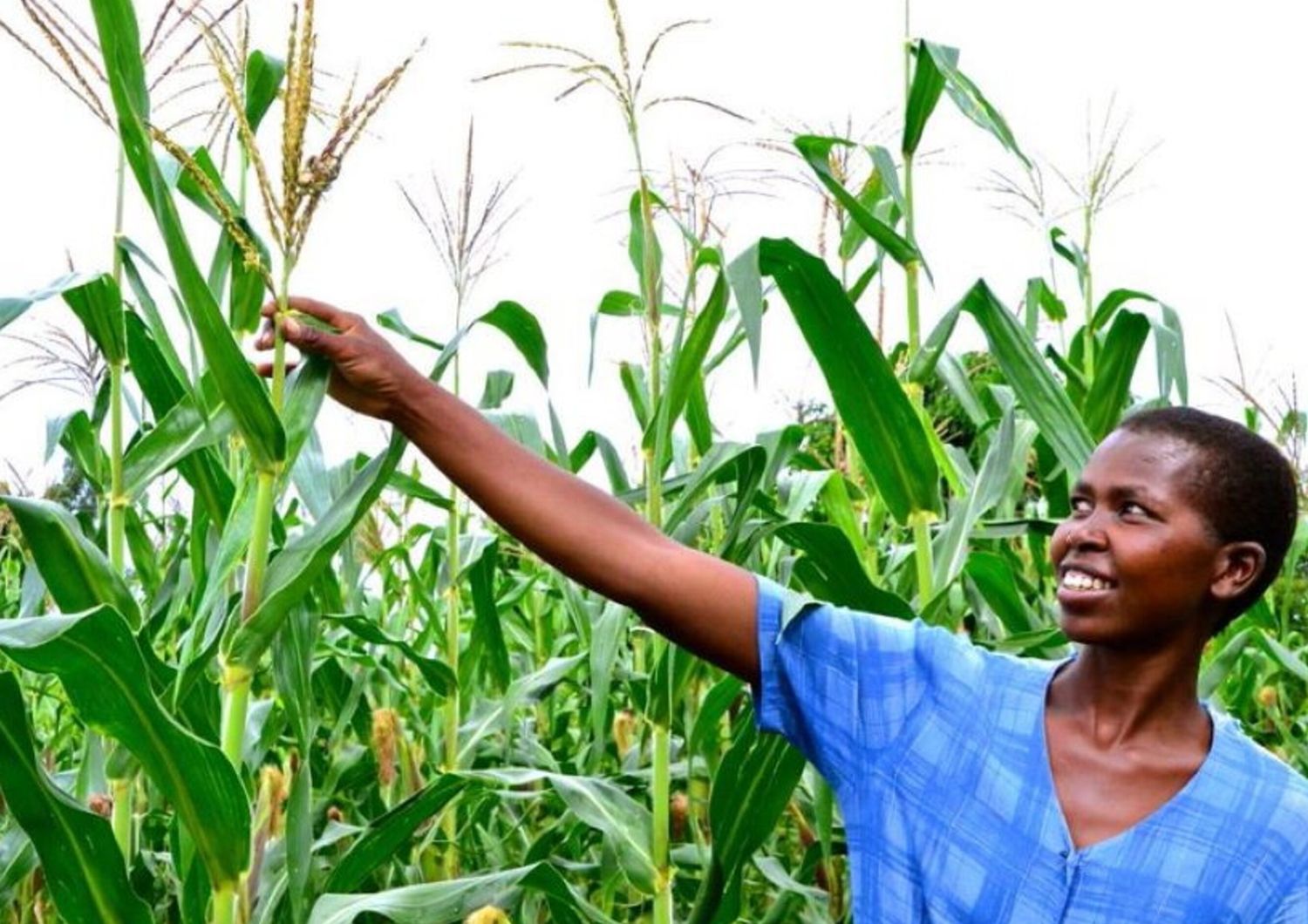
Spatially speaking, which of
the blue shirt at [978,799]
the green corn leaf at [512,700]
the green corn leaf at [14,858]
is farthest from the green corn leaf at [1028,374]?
the green corn leaf at [14,858]

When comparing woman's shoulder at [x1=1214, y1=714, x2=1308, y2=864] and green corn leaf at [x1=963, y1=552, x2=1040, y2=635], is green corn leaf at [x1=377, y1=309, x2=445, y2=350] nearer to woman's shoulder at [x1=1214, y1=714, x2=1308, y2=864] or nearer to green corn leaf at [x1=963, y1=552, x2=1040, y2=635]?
green corn leaf at [x1=963, y1=552, x2=1040, y2=635]

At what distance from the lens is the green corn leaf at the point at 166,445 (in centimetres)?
290

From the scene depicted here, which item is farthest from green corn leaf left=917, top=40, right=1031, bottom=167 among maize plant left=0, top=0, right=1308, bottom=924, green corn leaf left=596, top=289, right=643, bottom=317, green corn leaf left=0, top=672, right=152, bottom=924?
green corn leaf left=0, top=672, right=152, bottom=924

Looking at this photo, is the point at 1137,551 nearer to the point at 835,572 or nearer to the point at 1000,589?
the point at 835,572

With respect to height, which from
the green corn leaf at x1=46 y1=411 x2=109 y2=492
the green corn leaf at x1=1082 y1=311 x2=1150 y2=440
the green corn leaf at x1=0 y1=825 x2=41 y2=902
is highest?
the green corn leaf at x1=1082 y1=311 x2=1150 y2=440

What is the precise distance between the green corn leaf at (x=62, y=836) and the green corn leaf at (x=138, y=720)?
0.12 m

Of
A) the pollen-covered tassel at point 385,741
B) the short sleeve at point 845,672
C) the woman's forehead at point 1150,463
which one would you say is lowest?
the pollen-covered tassel at point 385,741

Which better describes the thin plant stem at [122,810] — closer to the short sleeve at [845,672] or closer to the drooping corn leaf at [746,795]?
the drooping corn leaf at [746,795]

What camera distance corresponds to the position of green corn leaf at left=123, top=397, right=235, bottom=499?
9.52 feet

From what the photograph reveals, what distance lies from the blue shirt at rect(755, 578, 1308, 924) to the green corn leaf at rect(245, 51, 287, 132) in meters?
1.16

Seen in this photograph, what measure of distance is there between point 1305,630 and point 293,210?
5.24m

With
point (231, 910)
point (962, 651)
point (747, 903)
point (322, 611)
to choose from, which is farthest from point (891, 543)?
point (231, 910)

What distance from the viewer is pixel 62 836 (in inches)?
104

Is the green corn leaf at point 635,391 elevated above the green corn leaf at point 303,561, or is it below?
above
